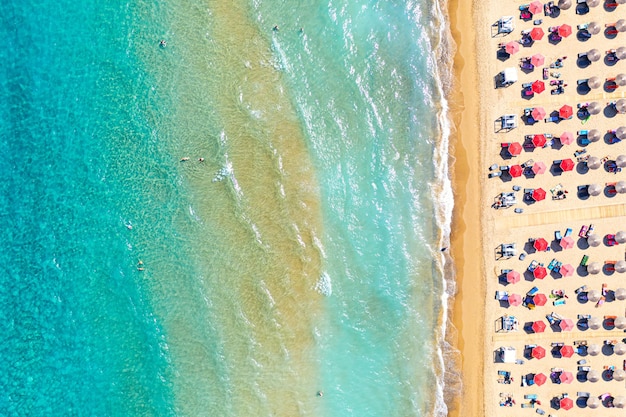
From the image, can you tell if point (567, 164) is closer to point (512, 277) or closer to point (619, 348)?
point (512, 277)

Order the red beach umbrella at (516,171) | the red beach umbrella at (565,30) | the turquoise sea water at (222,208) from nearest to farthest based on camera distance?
the red beach umbrella at (565,30) < the red beach umbrella at (516,171) < the turquoise sea water at (222,208)

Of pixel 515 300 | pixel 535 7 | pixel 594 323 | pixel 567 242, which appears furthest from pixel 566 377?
pixel 535 7

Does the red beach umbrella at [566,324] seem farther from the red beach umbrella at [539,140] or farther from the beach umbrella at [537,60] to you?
the beach umbrella at [537,60]

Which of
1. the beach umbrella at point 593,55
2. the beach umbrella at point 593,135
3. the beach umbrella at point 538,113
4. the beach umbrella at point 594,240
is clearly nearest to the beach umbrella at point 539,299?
the beach umbrella at point 594,240

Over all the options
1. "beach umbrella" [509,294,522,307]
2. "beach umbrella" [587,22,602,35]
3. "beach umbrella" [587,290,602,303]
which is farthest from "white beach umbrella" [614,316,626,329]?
"beach umbrella" [587,22,602,35]

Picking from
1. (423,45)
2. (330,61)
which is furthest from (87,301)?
(423,45)

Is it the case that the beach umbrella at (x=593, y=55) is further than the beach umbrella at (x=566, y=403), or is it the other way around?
the beach umbrella at (x=566, y=403)
